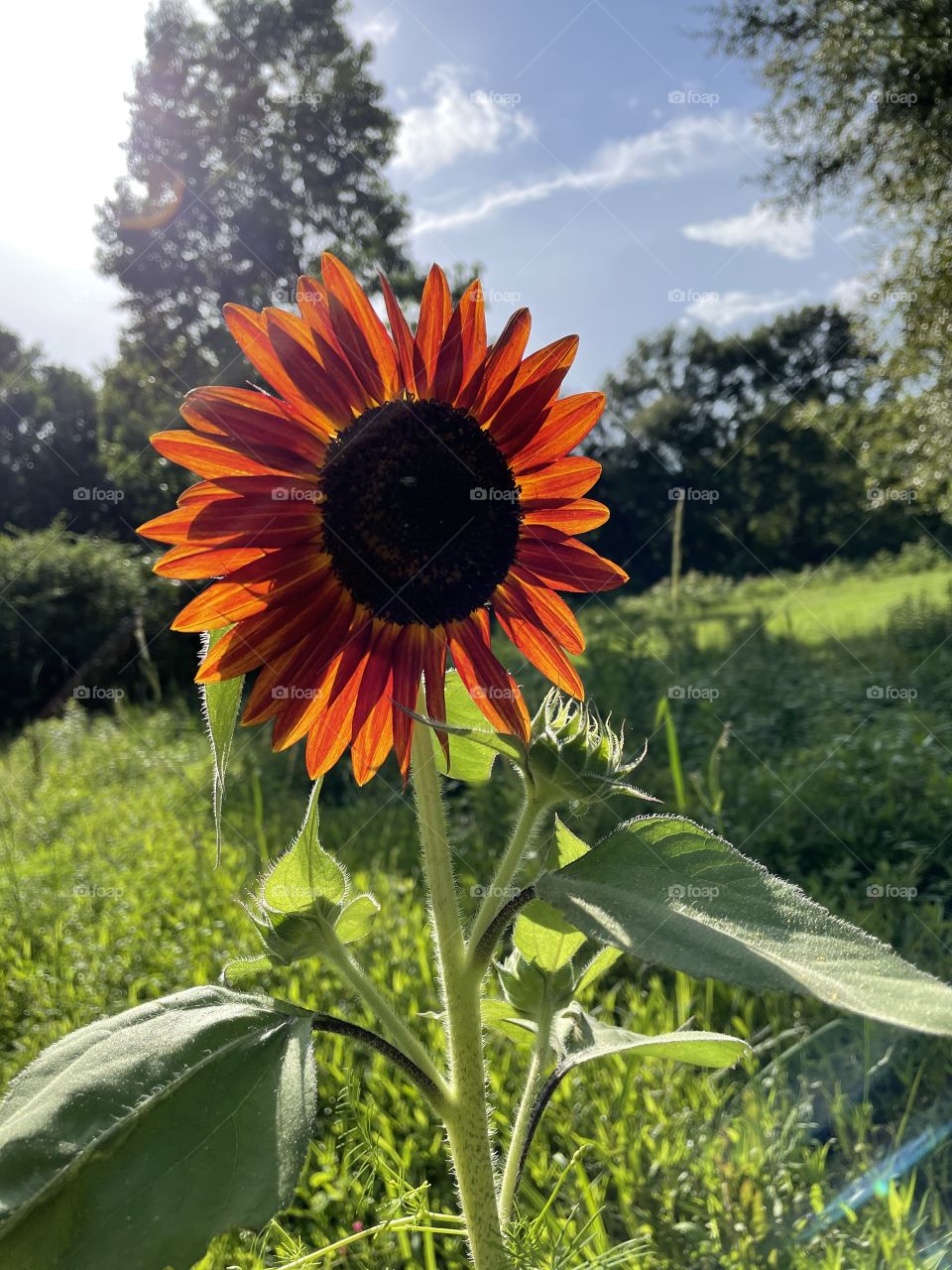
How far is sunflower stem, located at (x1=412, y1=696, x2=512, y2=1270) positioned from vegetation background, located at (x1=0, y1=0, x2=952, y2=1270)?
0.12 metres

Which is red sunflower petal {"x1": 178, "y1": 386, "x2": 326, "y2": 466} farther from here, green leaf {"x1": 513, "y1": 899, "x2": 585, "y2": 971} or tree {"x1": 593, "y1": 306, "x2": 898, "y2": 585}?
tree {"x1": 593, "y1": 306, "x2": 898, "y2": 585}

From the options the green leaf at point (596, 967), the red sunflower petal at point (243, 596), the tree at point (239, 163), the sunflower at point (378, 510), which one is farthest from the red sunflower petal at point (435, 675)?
the tree at point (239, 163)

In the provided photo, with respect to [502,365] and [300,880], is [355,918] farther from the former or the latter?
[502,365]

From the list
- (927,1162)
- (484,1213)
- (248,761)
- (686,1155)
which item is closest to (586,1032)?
(484,1213)

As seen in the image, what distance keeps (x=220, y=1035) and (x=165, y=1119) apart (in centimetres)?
6

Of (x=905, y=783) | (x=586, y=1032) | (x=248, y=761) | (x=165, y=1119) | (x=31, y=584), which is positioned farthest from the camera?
(x=31, y=584)

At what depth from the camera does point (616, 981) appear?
2020 millimetres

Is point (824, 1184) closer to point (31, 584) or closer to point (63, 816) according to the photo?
point (63, 816)

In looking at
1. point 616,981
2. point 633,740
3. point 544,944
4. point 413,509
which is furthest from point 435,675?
point 633,740

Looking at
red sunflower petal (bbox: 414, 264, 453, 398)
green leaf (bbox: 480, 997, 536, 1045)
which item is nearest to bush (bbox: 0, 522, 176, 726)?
green leaf (bbox: 480, 997, 536, 1045)

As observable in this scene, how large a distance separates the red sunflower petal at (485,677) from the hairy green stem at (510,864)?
56 mm

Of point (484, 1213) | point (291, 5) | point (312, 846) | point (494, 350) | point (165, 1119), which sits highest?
point (291, 5)

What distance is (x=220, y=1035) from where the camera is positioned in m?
0.63

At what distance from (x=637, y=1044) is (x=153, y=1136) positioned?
0.36m
